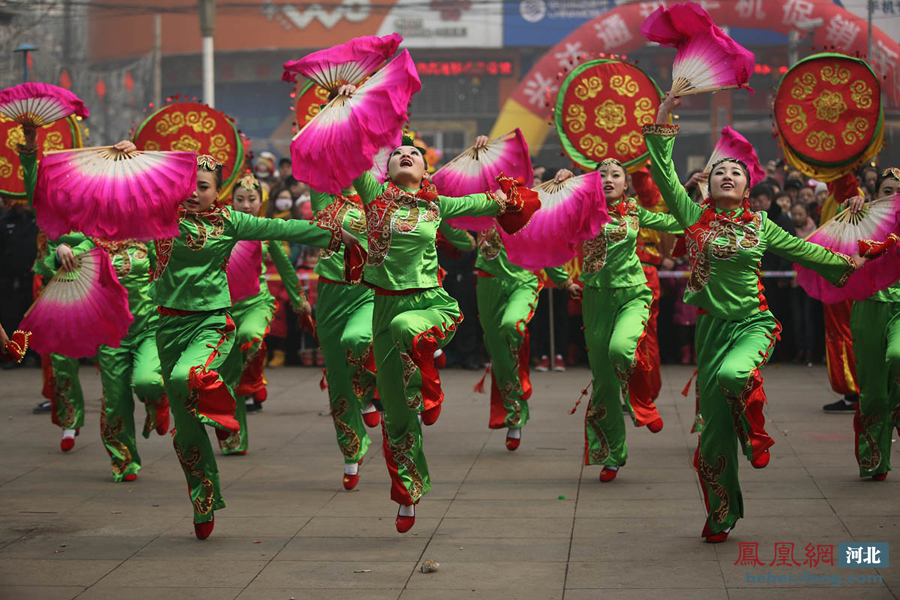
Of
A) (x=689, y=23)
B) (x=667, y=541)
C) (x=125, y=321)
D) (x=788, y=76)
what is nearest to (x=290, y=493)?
(x=125, y=321)

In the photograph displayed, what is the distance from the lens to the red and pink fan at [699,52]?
558 cm

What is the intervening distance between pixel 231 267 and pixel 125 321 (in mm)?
1158

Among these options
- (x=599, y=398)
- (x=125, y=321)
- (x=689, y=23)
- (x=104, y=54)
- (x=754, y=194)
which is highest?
(x=104, y=54)

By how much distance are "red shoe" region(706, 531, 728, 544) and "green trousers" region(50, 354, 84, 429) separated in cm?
495

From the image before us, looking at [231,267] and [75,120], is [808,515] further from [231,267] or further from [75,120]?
[75,120]

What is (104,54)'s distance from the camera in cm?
2908

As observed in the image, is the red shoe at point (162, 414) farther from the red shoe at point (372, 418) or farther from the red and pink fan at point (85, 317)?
the red shoe at point (372, 418)

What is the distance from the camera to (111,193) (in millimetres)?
5348

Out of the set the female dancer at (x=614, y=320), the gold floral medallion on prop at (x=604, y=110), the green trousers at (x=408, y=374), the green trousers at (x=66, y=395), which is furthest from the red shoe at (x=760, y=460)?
the green trousers at (x=66, y=395)

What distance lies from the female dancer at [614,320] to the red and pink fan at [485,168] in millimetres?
504

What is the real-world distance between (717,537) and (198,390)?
2532 mm

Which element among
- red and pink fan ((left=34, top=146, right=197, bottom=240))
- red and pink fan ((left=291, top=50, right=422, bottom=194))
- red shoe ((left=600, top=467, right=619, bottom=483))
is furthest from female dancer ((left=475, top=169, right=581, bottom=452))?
red and pink fan ((left=34, top=146, right=197, bottom=240))

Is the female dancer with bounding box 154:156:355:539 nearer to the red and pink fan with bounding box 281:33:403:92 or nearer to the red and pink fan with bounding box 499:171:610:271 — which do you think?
the red and pink fan with bounding box 281:33:403:92

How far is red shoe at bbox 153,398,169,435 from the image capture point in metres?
7.23
